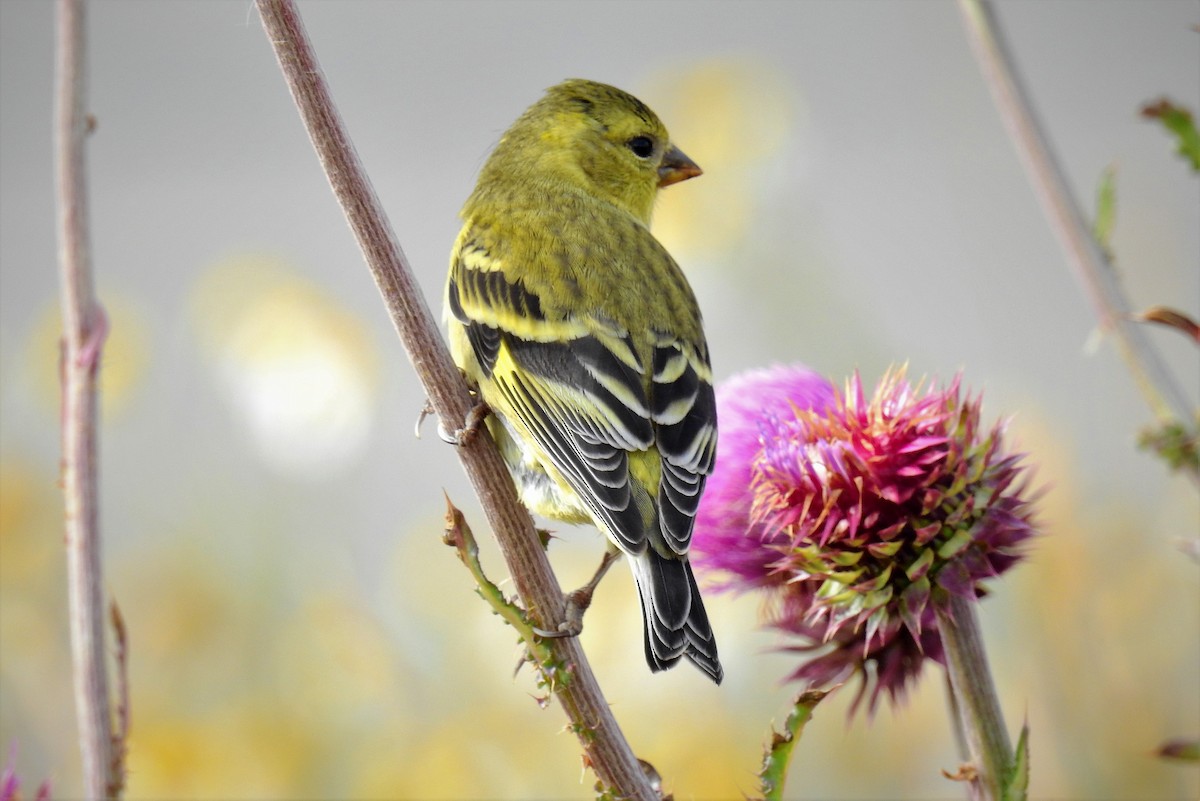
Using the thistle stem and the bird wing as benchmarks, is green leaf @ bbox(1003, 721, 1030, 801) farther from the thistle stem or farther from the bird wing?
the bird wing

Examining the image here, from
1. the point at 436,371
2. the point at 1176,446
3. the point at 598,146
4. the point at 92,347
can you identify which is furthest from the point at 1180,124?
the point at 598,146

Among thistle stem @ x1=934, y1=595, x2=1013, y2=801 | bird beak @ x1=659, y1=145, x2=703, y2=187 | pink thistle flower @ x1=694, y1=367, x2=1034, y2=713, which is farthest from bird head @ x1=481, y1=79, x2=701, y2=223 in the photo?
thistle stem @ x1=934, y1=595, x2=1013, y2=801

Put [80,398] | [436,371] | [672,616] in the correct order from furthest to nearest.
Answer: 1. [672,616]
2. [436,371]
3. [80,398]

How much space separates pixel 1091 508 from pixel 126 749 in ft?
6.09

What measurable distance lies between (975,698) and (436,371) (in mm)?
636

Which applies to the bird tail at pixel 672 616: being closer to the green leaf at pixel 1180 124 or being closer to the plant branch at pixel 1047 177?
the plant branch at pixel 1047 177

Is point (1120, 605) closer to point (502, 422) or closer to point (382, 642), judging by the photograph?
point (502, 422)

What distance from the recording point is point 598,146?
85.0 inches

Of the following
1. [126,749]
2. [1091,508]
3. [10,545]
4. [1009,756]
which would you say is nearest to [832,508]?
[1009,756]

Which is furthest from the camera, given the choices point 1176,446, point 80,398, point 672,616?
point 672,616

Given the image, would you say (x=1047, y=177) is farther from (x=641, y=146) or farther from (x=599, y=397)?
(x=641, y=146)

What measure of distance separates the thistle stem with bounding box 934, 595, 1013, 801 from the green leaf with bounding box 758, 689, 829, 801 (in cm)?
20

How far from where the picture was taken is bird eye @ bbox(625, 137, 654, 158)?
2186mm

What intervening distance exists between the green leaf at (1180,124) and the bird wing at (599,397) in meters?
0.71
